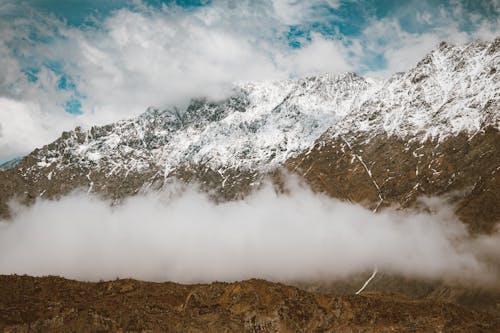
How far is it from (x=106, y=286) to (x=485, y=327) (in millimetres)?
61843

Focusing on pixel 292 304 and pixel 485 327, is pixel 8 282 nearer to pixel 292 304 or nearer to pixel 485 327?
pixel 292 304

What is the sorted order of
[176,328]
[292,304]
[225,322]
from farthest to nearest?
[292,304]
[225,322]
[176,328]

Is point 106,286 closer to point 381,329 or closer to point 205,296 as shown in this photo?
point 205,296

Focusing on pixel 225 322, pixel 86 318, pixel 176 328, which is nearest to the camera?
pixel 86 318

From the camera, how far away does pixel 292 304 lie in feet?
269

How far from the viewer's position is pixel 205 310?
77500 millimetres

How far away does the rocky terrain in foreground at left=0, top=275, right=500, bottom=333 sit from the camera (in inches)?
2636

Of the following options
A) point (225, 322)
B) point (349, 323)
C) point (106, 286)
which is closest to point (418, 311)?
point (349, 323)

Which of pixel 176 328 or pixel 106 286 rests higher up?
pixel 106 286

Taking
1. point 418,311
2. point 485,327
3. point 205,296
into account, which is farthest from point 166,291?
point 485,327

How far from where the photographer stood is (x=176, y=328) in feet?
233

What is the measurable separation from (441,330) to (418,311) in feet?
21.8

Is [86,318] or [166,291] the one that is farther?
[166,291]

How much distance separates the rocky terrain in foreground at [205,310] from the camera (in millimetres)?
66944
